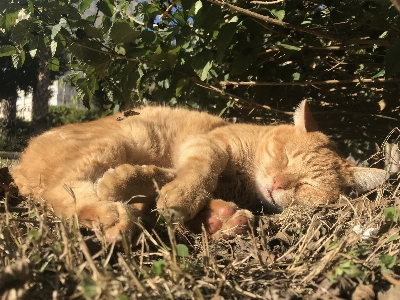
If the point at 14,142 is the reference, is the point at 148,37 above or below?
above

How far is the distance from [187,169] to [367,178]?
121cm

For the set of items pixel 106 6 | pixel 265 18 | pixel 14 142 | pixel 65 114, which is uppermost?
pixel 106 6

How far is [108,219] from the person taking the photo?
4.69 feet

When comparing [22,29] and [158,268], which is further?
[22,29]

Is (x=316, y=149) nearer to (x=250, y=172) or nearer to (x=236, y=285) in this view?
(x=250, y=172)

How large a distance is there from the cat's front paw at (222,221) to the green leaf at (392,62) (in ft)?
2.87

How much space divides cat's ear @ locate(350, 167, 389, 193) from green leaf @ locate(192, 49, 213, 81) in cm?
113

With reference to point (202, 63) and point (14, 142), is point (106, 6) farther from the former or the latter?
point (14, 142)

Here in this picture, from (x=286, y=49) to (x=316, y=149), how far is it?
66cm

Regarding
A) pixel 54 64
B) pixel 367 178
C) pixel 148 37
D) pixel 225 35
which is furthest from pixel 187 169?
pixel 54 64

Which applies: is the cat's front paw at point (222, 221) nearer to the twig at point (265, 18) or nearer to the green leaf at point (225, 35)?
the green leaf at point (225, 35)

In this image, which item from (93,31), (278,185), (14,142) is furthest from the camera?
(14,142)

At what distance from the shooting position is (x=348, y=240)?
123 centimetres

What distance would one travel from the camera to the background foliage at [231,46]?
6.51ft
